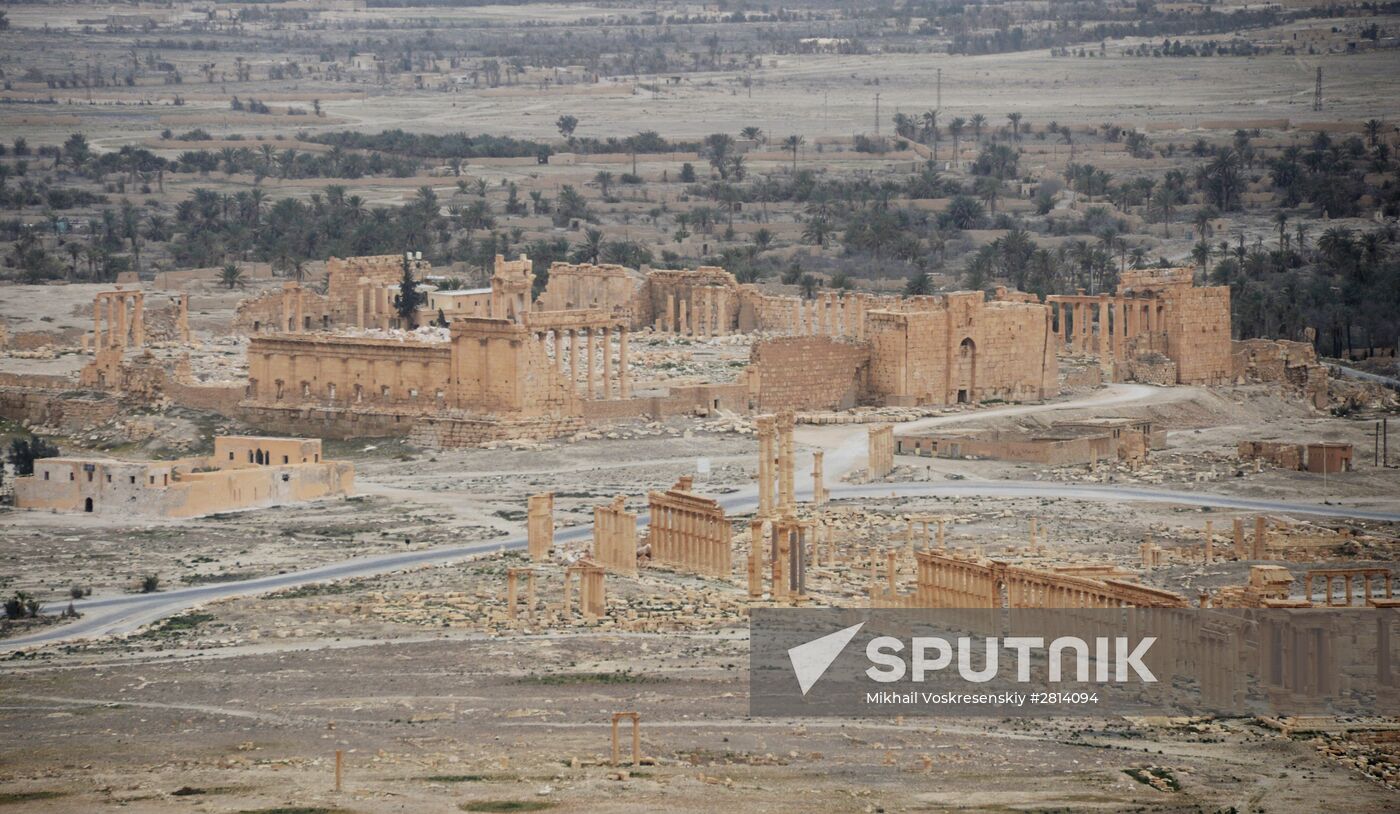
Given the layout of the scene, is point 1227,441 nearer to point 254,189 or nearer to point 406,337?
point 406,337

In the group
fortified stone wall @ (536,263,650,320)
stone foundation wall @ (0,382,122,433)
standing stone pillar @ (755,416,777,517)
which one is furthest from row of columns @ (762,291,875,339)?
standing stone pillar @ (755,416,777,517)

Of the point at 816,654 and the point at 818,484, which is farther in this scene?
the point at 818,484

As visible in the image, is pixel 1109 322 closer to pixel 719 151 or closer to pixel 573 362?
pixel 573 362

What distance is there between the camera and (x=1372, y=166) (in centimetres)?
14362

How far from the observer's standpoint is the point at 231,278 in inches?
4043

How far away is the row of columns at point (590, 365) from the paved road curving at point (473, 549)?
10850 millimetres

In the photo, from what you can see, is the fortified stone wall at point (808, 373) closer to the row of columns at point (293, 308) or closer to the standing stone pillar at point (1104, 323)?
the standing stone pillar at point (1104, 323)

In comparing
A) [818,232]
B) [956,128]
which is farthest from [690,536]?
[956,128]

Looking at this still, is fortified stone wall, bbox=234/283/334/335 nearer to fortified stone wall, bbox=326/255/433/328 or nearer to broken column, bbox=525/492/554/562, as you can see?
fortified stone wall, bbox=326/255/433/328

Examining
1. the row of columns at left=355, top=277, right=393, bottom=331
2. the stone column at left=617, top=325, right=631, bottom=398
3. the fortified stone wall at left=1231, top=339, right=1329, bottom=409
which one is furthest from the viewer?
the row of columns at left=355, top=277, right=393, bottom=331

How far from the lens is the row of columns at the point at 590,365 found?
78.4m

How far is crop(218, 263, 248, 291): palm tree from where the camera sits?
102625mm

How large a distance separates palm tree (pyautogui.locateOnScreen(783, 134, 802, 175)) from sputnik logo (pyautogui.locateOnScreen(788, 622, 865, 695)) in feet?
345

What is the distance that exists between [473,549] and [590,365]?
17426mm
